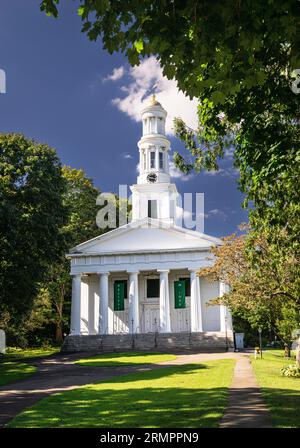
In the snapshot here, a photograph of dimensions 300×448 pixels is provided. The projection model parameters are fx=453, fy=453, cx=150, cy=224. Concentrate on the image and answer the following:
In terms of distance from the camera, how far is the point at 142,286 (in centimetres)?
4144

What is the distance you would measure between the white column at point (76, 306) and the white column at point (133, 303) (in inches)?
177

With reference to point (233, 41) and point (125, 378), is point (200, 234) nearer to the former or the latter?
point (125, 378)

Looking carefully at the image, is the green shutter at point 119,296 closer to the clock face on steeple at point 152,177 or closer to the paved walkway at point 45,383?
the clock face on steeple at point 152,177

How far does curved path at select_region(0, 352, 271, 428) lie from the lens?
826cm

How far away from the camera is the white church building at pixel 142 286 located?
38156 millimetres

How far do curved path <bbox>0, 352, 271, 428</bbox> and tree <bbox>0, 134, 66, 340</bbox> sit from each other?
5311mm

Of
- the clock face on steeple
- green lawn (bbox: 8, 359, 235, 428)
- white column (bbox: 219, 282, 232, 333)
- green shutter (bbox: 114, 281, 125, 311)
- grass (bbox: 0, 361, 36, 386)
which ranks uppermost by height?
the clock face on steeple

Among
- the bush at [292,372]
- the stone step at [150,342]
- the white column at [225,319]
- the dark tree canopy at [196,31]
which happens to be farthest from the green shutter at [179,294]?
the dark tree canopy at [196,31]

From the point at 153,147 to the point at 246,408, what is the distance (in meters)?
41.8

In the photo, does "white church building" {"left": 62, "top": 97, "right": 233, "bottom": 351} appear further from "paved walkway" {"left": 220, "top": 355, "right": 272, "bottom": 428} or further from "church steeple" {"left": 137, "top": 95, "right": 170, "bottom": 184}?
"paved walkway" {"left": 220, "top": 355, "right": 272, "bottom": 428}

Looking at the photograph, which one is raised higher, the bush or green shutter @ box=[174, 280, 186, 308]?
green shutter @ box=[174, 280, 186, 308]

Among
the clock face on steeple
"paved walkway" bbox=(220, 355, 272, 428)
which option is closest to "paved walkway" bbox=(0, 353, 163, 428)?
"paved walkway" bbox=(220, 355, 272, 428)

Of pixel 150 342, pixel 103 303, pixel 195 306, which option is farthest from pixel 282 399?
pixel 103 303

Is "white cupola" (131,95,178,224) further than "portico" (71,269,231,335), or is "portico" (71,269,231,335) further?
"white cupola" (131,95,178,224)
